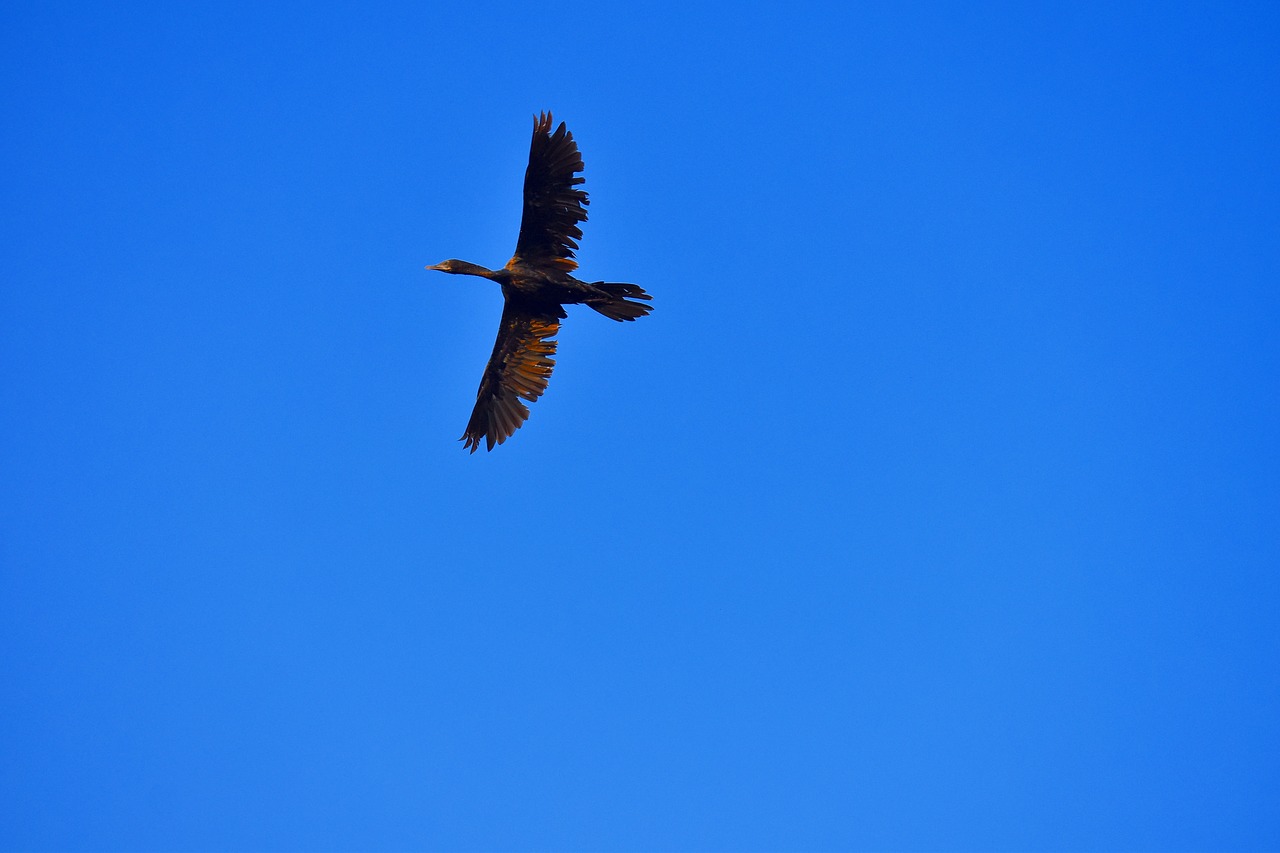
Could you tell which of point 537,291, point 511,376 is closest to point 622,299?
point 537,291

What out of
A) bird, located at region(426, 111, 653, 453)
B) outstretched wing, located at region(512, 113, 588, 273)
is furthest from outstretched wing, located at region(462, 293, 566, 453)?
outstretched wing, located at region(512, 113, 588, 273)

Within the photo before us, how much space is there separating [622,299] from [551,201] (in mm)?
1839

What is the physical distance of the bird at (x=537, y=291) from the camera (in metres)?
17.5

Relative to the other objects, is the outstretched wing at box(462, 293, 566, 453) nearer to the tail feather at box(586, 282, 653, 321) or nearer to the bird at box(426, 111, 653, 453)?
the bird at box(426, 111, 653, 453)

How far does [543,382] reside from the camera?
66.3 ft

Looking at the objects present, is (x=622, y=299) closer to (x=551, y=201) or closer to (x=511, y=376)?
(x=551, y=201)

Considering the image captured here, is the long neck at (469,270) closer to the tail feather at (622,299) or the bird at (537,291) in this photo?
the bird at (537,291)

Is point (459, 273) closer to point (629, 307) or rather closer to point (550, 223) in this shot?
point (550, 223)

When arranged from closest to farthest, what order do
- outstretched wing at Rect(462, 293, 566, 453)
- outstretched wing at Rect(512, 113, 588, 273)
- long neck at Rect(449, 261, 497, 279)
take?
outstretched wing at Rect(512, 113, 588, 273) → long neck at Rect(449, 261, 497, 279) → outstretched wing at Rect(462, 293, 566, 453)

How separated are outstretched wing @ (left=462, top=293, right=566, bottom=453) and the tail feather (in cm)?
204

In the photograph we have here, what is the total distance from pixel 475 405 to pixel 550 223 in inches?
154

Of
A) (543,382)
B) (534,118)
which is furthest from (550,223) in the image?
(543,382)

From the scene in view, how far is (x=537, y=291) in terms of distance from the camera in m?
18.7

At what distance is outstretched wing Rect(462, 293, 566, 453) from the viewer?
19922 millimetres
